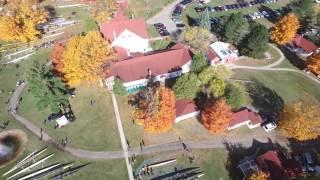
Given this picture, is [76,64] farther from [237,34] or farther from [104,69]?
[237,34]

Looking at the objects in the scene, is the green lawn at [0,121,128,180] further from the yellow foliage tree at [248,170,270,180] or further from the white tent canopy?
the yellow foliage tree at [248,170,270,180]

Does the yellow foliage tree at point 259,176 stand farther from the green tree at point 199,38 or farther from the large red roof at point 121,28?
the large red roof at point 121,28

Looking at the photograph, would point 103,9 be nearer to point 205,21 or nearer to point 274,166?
point 205,21

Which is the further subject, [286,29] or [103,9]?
[103,9]

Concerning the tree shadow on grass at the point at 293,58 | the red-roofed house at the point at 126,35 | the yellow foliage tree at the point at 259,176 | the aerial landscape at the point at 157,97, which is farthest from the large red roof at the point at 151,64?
the yellow foliage tree at the point at 259,176

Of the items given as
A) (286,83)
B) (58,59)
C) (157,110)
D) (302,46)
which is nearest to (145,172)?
(157,110)

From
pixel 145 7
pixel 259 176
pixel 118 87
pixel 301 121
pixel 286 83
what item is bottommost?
pixel 286 83
